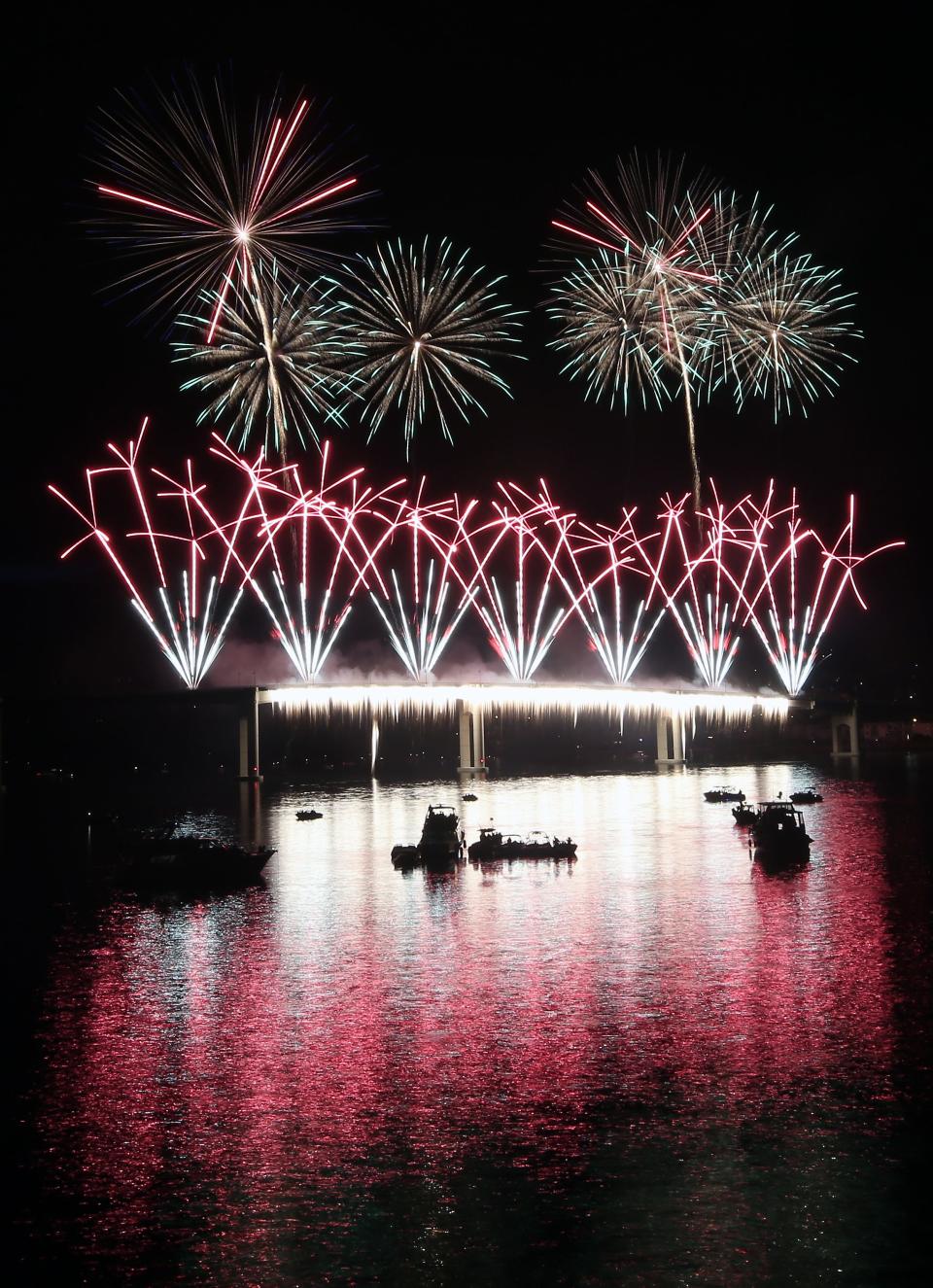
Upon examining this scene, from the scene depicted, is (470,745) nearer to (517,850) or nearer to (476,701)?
(476,701)

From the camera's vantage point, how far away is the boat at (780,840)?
41219 mm

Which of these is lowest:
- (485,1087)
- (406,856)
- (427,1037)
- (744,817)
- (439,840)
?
(485,1087)

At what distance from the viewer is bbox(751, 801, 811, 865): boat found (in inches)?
1623

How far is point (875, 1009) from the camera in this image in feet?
78.0

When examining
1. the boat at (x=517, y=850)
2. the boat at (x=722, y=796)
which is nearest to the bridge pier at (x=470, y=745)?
the boat at (x=722, y=796)

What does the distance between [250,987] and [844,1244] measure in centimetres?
1500

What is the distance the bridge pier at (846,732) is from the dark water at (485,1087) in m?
64.9

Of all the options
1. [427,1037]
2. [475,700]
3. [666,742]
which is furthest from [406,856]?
[666,742]

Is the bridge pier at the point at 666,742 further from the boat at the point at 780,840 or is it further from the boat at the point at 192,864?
the boat at the point at 192,864

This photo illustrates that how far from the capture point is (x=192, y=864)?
40031mm

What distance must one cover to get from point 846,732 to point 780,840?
232ft

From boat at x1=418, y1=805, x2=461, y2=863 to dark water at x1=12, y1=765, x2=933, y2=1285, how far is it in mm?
4655

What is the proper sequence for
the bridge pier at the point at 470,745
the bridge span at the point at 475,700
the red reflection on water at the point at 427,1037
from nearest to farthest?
the red reflection on water at the point at 427,1037 < the bridge span at the point at 475,700 < the bridge pier at the point at 470,745

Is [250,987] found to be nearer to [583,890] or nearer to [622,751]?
[583,890]
